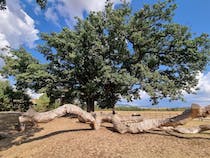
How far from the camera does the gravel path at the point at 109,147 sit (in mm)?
8531

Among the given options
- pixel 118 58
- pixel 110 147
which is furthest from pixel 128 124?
pixel 118 58

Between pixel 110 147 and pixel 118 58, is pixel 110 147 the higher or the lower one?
the lower one

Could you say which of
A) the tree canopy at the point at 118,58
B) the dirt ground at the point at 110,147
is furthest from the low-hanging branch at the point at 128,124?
the tree canopy at the point at 118,58

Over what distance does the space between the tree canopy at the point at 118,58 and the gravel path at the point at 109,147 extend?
11.2 m

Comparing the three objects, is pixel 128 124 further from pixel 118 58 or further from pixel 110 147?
pixel 118 58

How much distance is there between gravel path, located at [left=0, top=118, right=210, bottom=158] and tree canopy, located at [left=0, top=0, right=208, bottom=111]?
1120 centimetres

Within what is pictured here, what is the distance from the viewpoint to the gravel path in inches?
336

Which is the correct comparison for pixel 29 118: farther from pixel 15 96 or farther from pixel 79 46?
pixel 15 96

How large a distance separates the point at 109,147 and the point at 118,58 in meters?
15.1

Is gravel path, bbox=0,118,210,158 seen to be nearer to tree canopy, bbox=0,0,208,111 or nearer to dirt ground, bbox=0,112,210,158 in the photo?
dirt ground, bbox=0,112,210,158

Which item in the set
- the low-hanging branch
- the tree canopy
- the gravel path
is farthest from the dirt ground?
the tree canopy

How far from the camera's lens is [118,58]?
77.3 feet

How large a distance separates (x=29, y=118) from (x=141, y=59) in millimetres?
15304

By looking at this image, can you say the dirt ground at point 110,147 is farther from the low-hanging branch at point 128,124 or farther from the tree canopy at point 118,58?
the tree canopy at point 118,58
